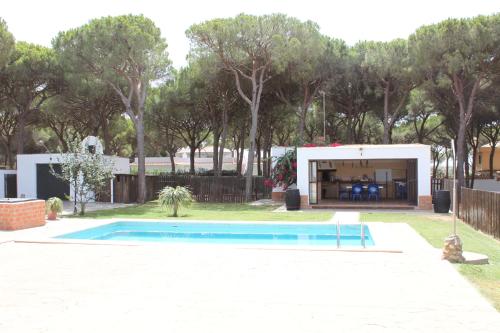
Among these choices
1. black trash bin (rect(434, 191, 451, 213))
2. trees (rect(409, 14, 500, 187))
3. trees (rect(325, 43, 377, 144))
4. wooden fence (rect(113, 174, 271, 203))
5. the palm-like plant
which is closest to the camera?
the palm-like plant

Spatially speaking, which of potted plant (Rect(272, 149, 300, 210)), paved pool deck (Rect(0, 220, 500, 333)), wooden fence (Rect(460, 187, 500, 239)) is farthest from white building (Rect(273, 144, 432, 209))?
paved pool deck (Rect(0, 220, 500, 333))

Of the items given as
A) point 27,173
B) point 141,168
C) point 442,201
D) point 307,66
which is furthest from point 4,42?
point 442,201

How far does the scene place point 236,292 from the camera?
5973 mm

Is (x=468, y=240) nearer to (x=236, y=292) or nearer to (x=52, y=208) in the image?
(x=236, y=292)

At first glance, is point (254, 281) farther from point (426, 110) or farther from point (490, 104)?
point (426, 110)

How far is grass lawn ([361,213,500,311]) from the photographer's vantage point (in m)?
6.27

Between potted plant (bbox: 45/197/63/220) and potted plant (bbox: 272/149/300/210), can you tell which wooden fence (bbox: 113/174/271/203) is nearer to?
potted plant (bbox: 272/149/300/210)

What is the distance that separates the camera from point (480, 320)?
4809 millimetres

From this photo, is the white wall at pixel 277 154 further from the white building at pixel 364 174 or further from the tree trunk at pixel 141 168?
the tree trunk at pixel 141 168

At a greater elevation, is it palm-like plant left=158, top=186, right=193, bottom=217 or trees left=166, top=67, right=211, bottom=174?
trees left=166, top=67, right=211, bottom=174

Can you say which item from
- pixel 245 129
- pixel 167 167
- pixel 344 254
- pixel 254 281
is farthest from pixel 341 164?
pixel 167 167

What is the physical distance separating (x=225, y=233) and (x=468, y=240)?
576cm

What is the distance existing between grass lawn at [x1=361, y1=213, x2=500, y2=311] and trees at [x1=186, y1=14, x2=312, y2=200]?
366 inches

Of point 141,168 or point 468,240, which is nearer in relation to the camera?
point 468,240
